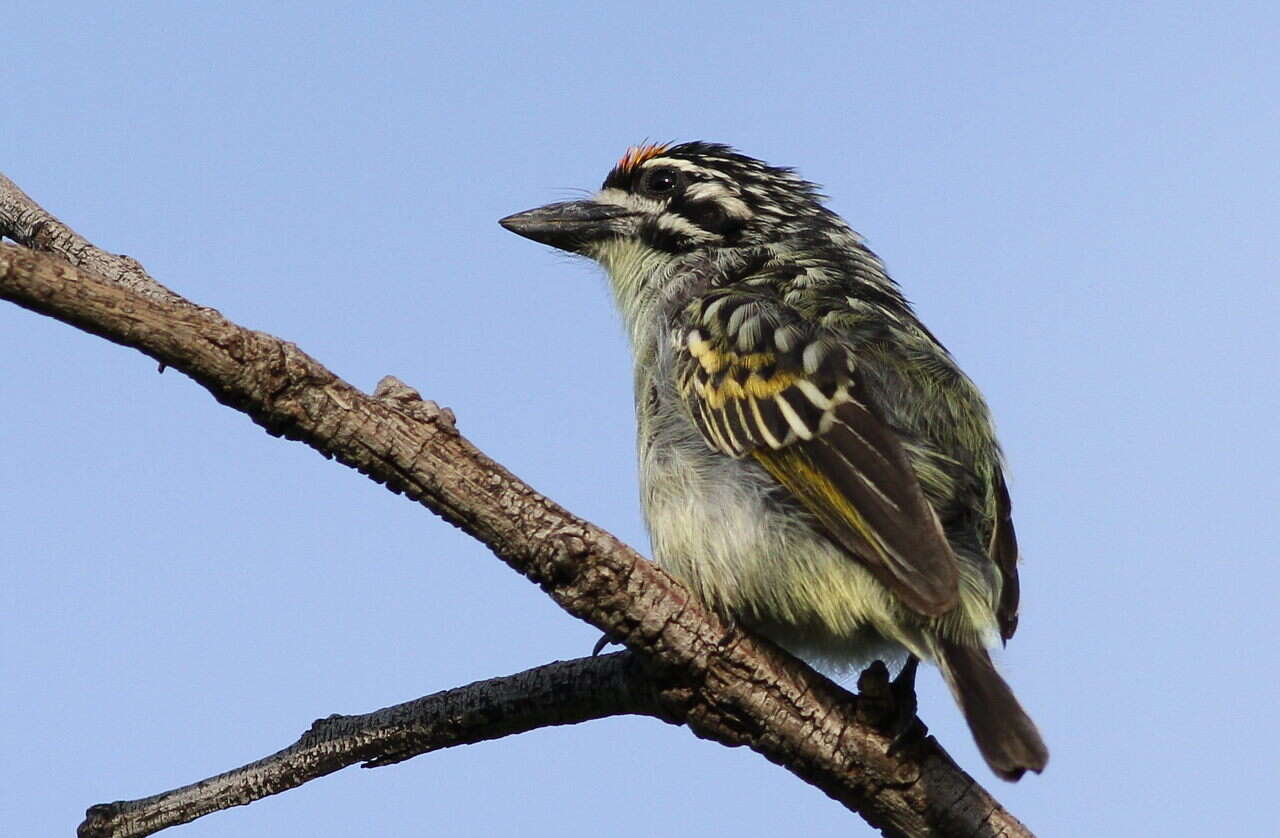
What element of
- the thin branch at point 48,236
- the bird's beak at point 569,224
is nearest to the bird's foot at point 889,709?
the thin branch at point 48,236

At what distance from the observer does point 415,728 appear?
4422mm

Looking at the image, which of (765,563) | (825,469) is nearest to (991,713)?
(765,563)

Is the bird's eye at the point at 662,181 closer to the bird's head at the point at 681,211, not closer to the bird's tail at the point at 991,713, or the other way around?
the bird's head at the point at 681,211

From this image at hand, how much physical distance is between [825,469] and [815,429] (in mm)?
A: 215

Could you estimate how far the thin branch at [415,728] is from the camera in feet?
14.3

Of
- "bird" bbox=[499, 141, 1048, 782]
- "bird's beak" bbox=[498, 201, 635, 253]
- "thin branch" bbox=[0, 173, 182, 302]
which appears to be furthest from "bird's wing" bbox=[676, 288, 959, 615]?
"thin branch" bbox=[0, 173, 182, 302]

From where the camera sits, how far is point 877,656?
4.93m

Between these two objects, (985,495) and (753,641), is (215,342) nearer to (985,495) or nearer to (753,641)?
(753,641)

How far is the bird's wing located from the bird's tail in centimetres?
18

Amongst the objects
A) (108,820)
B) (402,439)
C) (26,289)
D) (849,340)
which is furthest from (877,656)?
(26,289)

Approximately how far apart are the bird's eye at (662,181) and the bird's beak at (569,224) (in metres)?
0.15

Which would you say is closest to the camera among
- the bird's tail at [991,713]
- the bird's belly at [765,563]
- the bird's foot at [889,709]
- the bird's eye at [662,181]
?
the bird's tail at [991,713]

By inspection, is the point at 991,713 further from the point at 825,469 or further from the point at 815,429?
the point at 815,429

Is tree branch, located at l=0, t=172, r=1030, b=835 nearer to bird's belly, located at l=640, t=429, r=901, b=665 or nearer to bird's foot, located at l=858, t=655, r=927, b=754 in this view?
bird's foot, located at l=858, t=655, r=927, b=754
